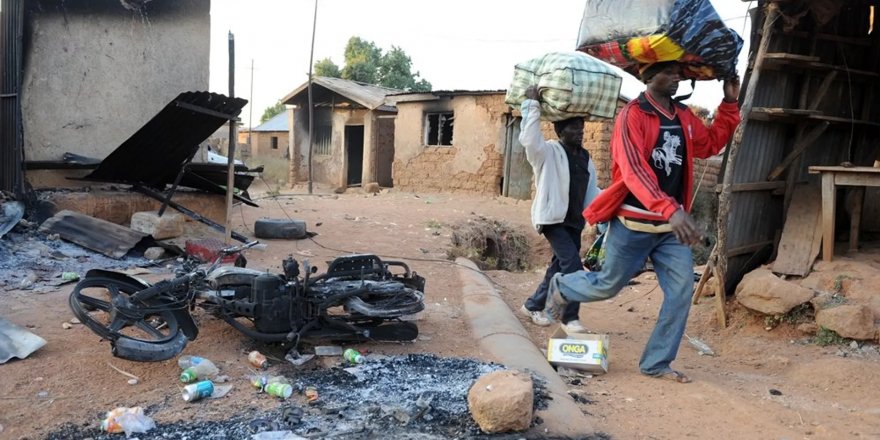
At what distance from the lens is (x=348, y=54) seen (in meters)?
33.6

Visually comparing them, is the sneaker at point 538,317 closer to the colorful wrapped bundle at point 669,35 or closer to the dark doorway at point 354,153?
the colorful wrapped bundle at point 669,35

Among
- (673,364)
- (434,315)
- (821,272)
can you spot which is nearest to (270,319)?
(434,315)

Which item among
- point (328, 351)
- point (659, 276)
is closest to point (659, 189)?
point (659, 276)

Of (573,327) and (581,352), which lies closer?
(581,352)

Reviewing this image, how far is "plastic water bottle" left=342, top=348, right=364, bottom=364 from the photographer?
3709 millimetres

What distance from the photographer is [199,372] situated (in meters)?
3.36

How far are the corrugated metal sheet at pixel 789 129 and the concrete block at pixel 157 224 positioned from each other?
18.8 feet

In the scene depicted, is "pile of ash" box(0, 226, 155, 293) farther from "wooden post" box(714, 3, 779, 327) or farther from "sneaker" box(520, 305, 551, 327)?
"wooden post" box(714, 3, 779, 327)

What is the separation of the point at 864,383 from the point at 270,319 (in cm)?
366

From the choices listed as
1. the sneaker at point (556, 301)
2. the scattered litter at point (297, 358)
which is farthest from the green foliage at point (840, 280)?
the scattered litter at point (297, 358)

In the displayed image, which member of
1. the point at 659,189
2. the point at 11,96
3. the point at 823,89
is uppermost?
the point at 823,89

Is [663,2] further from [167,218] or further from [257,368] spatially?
[167,218]

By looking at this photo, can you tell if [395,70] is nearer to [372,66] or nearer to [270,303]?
[372,66]

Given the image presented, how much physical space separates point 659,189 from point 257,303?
2.36 m
